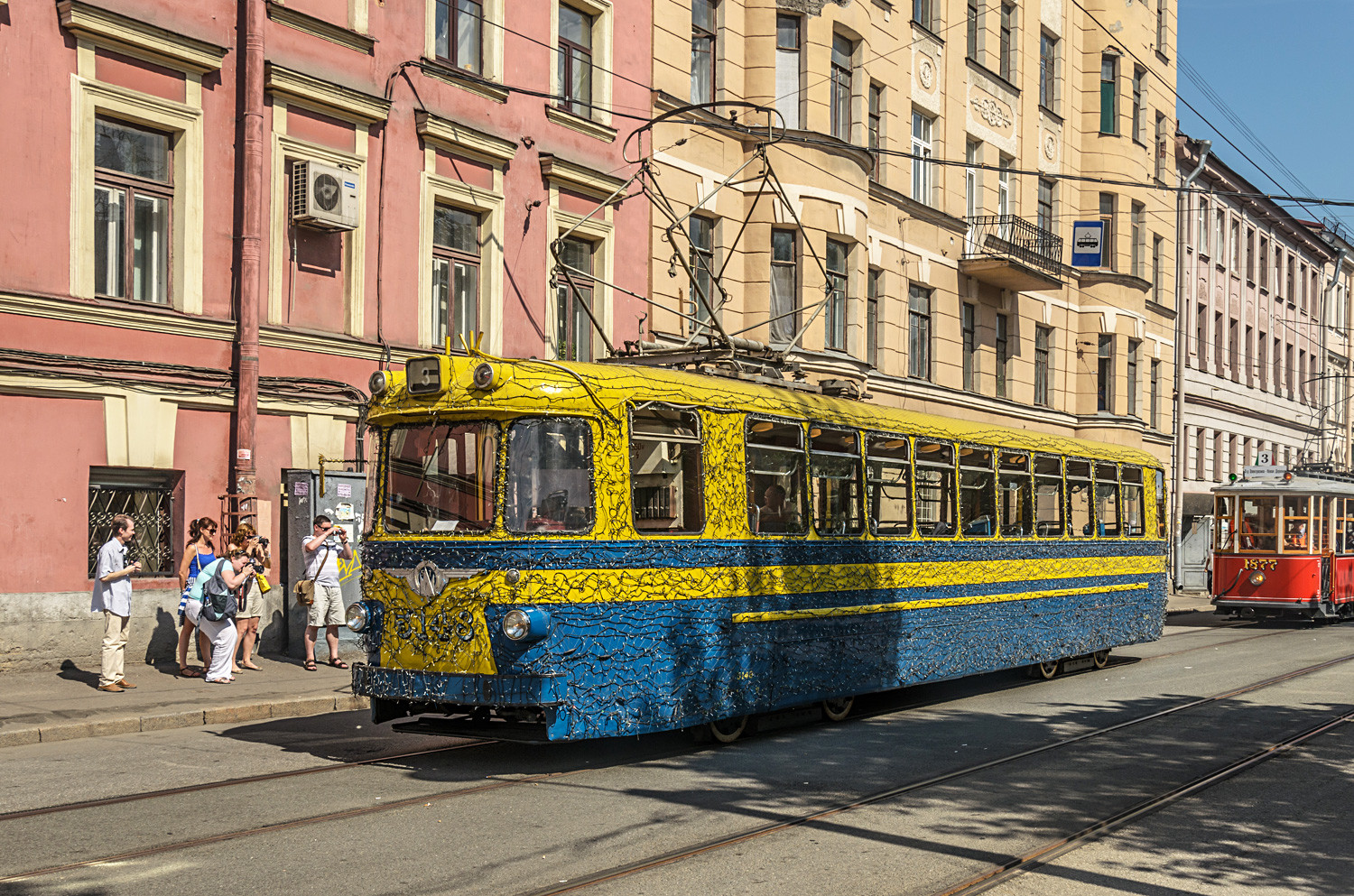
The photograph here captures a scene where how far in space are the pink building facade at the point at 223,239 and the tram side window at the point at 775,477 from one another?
23.9 feet

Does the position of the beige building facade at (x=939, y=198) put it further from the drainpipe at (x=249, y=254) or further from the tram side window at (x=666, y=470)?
the tram side window at (x=666, y=470)

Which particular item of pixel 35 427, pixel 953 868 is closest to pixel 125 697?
pixel 35 427

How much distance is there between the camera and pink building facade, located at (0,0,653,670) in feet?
46.6

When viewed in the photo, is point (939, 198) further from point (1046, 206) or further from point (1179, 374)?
point (1179, 374)

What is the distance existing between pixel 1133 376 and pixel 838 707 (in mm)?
27465

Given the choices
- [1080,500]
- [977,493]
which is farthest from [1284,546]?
[977,493]

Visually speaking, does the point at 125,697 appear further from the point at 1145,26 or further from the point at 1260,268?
the point at 1260,268

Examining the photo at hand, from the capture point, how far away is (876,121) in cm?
2820

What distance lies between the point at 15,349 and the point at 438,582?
22.4ft

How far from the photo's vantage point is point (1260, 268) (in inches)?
2036

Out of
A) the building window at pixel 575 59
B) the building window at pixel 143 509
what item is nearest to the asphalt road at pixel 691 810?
the building window at pixel 143 509

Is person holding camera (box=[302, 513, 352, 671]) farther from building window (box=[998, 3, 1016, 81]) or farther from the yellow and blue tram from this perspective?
building window (box=[998, 3, 1016, 81])

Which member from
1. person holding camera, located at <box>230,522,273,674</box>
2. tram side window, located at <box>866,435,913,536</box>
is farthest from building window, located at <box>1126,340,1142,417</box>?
person holding camera, located at <box>230,522,273,674</box>

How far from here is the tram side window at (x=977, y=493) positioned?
45.8 ft
